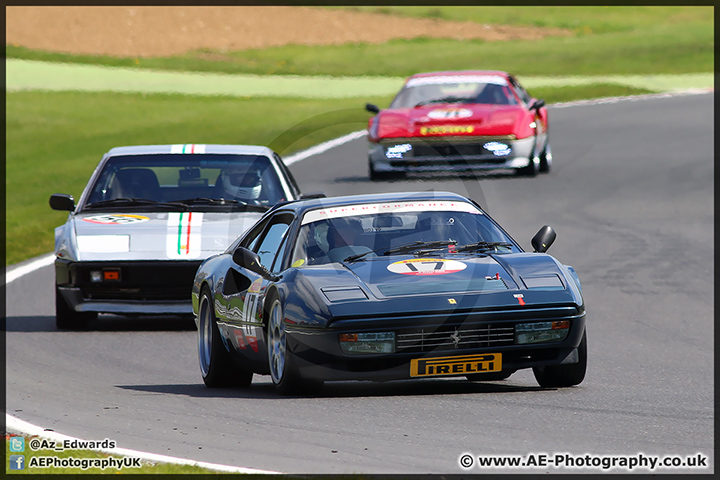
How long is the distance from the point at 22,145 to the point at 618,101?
13.9 m

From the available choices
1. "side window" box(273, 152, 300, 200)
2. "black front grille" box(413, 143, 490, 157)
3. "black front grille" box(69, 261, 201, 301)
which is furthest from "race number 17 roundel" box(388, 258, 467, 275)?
"black front grille" box(413, 143, 490, 157)

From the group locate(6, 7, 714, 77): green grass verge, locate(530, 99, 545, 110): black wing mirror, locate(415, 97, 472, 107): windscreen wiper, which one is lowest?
locate(530, 99, 545, 110): black wing mirror

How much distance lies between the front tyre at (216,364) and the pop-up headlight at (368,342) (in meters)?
1.70

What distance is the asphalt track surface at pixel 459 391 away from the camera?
6.43 metres

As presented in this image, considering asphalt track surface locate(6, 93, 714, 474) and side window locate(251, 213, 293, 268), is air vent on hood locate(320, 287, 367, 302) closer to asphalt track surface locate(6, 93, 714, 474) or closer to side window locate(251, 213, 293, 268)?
Result: asphalt track surface locate(6, 93, 714, 474)

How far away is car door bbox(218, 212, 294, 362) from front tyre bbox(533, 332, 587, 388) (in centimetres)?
174

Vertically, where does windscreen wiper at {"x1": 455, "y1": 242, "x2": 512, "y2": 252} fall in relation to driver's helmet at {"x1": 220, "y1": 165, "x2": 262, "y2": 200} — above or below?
below

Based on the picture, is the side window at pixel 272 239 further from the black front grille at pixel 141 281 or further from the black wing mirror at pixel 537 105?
the black wing mirror at pixel 537 105

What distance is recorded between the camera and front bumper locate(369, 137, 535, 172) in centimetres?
1939

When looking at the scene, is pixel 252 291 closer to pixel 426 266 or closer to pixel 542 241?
pixel 426 266

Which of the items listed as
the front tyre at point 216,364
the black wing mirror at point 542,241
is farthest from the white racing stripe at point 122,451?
the black wing mirror at point 542,241

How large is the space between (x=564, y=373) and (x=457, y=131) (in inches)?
451

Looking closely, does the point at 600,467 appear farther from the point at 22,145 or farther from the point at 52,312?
the point at 22,145

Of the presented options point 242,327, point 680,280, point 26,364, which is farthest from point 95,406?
point 680,280
